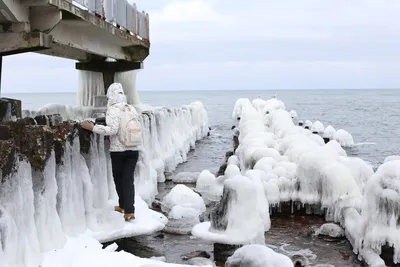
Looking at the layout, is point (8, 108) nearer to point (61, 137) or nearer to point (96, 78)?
point (61, 137)

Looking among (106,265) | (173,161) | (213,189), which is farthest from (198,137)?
(106,265)

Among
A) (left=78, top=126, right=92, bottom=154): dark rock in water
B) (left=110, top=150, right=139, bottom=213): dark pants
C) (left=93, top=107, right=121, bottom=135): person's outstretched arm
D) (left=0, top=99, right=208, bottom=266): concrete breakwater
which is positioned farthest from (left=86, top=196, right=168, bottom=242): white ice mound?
(left=93, top=107, right=121, bottom=135): person's outstretched arm

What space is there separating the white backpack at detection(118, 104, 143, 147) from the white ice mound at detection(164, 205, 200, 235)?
263 centimetres

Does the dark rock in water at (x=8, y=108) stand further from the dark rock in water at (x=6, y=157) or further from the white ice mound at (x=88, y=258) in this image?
the dark rock in water at (x=6, y=157)

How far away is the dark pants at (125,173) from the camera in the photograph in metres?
8.20

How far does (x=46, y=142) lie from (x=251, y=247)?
2.94 metres

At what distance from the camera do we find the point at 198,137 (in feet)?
97.2

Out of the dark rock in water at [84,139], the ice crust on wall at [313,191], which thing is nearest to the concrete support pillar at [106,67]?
the ice crust on wall at [313,191]

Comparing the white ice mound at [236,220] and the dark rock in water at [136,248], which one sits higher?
the white ice mound at [236,220]

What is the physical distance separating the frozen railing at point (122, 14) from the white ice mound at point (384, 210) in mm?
8056

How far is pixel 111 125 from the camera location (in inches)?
313

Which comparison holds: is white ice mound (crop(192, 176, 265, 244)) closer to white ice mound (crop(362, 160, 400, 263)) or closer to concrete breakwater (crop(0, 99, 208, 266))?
concrete breakwater (crop(0, 99, 208, 266))

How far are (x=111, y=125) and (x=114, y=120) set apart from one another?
82 mm

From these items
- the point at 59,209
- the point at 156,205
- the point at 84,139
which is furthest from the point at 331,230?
the point at 59,209
